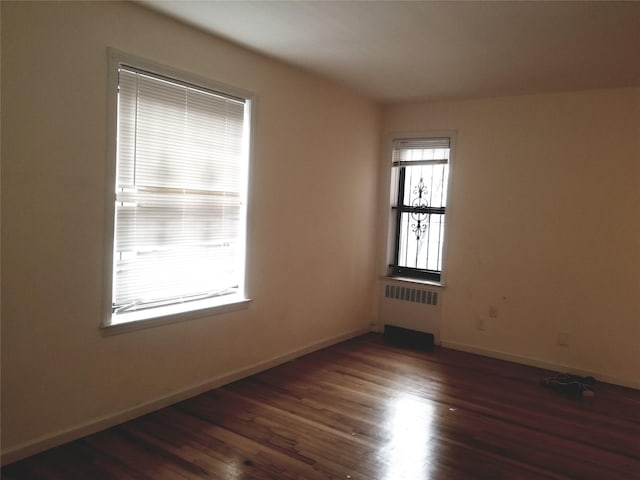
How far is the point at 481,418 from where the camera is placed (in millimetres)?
3252

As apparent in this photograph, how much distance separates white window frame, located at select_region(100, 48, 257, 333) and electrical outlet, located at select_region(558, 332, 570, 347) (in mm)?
2852

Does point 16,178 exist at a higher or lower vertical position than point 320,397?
higher

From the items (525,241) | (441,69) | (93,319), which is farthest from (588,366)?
(93,319)

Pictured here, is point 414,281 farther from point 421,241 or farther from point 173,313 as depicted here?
point 173,313

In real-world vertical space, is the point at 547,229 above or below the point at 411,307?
above

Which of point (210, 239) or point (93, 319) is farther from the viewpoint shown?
point (210, 239)

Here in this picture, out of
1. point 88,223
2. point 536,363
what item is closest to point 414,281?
point 536,363

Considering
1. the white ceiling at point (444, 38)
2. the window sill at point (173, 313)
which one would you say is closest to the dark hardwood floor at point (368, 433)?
the window sill at point (173, 313)

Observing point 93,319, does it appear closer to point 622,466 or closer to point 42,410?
point 42,410

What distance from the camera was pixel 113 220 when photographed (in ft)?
9.05

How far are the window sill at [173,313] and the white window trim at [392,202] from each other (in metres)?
2.09

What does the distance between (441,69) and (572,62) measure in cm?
94

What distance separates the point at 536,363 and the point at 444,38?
10.0ft

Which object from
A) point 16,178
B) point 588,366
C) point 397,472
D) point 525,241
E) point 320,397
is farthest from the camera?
point 525,241
